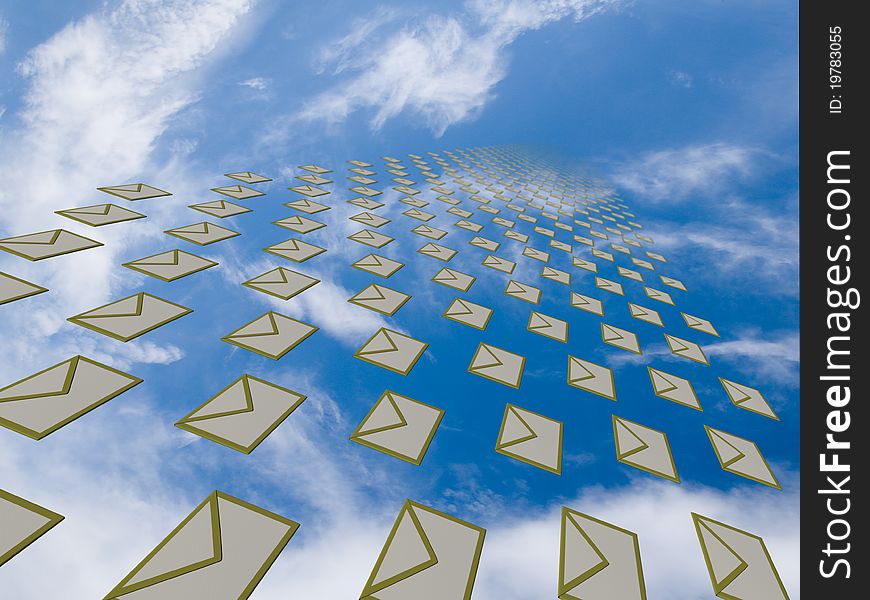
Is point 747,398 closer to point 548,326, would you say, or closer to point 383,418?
point 548,326

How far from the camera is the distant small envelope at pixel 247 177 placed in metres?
6.41

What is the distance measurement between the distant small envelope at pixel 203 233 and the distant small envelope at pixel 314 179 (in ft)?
8.46

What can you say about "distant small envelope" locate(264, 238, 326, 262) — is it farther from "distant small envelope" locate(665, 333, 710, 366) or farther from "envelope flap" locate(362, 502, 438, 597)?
"distant small envelope" locate(665, 333, 710, 366)

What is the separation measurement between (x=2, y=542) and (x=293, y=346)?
1.75 m

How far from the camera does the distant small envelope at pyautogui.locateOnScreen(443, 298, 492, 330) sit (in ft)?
13.4

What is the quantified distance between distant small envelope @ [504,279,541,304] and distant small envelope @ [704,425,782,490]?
6.82ft

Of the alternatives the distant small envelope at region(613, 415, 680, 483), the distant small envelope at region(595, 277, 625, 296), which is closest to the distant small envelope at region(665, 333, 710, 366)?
the distant small envelope at region(595, 277, 625, 296)

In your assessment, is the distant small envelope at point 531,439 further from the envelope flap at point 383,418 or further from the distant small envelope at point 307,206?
the distant small envelope at point 307,206

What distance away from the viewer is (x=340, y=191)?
6.90 meters

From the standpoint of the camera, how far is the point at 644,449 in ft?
10.0

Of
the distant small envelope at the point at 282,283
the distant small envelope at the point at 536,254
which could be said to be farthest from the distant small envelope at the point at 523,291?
the distant small envelope at the point at 282,283
